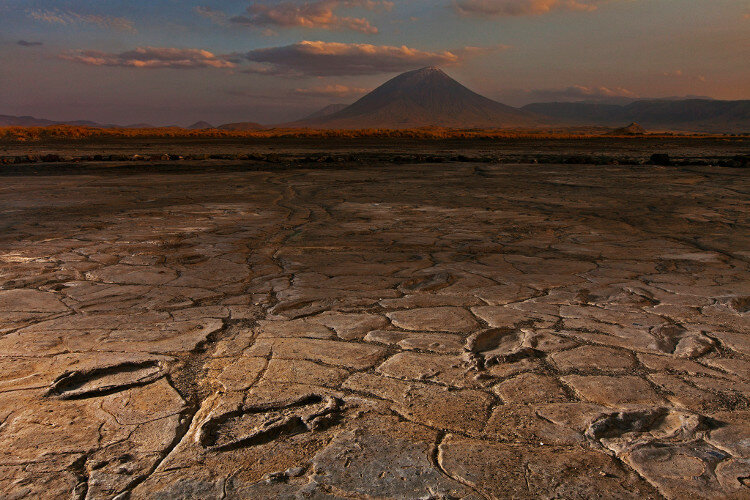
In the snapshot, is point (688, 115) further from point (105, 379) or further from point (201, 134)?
point (105, 379)

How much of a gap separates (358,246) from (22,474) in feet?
11.1

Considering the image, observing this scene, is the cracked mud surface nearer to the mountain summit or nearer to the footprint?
the footprint

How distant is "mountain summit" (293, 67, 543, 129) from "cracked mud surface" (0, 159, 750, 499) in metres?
133

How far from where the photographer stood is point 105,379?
92.7 inches

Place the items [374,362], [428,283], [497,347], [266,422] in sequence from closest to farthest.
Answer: [266,422]
[374,362]
[497,347]
[428,283]


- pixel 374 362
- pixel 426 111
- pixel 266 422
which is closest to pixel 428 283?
pixel 374 362

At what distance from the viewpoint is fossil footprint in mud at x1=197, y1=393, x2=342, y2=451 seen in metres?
1.90

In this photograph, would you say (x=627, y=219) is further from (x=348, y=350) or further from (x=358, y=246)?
(x=348, y=350)

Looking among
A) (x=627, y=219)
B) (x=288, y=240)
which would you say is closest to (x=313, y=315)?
(x=288, y=240)

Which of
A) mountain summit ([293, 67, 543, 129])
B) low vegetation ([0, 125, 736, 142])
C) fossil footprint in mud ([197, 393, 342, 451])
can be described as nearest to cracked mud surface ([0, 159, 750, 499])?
fossil footprint in mud ([197, 393, 342, 451])

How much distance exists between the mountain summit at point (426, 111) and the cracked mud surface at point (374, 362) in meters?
133

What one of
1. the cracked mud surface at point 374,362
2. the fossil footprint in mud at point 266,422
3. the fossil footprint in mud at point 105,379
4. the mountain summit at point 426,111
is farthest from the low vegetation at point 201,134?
the mountain summit at point 426,111

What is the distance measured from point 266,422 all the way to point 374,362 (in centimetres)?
62

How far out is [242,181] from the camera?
33.9ft
